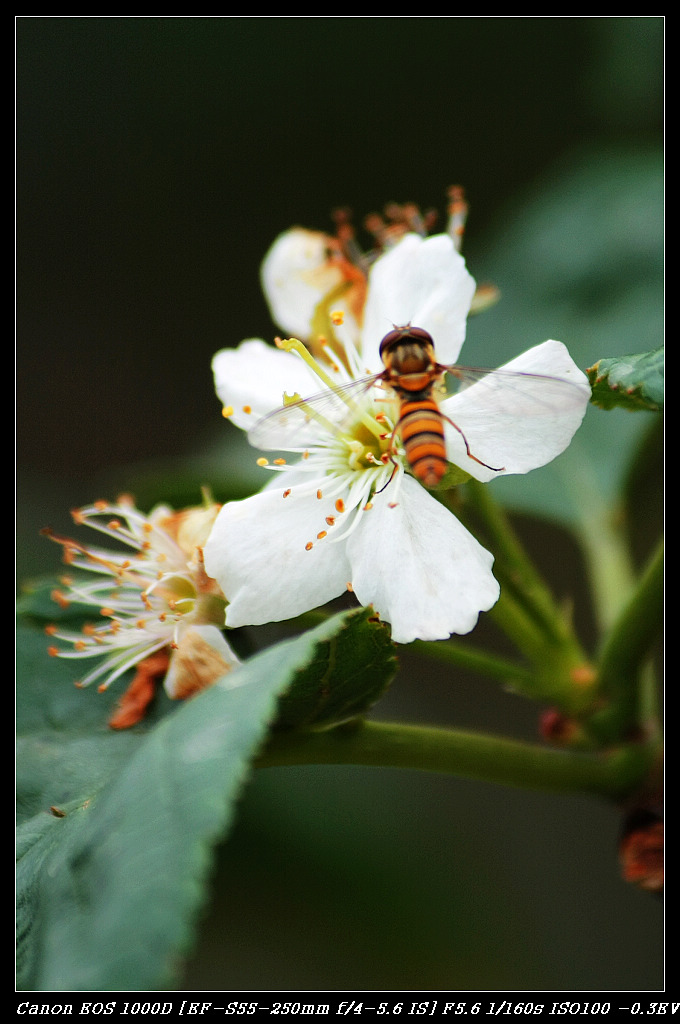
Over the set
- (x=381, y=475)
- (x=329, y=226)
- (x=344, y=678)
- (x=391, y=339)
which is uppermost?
(x=329, y=226)

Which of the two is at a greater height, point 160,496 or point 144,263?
→ point 144,263

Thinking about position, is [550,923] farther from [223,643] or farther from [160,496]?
[223,643]

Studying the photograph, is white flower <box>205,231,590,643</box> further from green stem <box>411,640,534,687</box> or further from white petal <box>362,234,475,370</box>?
green stem <box>411,640,534,687</box>

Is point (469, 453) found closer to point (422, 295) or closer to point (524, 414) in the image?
point (524, 414)

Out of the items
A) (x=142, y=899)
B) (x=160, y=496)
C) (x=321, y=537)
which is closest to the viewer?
(x=142, y=899)

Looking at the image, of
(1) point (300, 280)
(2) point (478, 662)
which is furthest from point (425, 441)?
(1) point (300, 280)

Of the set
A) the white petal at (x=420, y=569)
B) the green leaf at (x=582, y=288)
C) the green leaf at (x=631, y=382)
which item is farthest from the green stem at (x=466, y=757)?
the green leaf at (x=582, y=288)

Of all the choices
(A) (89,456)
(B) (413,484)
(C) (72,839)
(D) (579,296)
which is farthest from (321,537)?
(A) (89,456)
